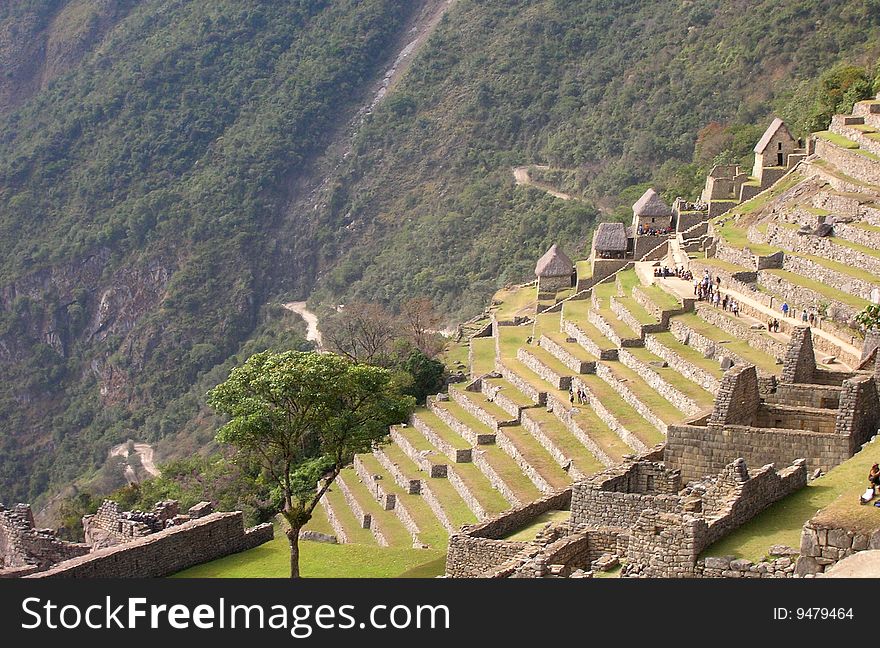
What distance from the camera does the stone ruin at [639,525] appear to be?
475 inches

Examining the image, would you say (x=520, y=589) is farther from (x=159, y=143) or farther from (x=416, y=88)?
(x=159, y=143)

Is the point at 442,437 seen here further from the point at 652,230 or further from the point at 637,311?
the point at 652,230

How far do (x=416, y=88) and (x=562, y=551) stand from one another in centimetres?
8071

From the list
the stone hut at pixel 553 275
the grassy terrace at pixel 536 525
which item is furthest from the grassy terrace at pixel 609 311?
the grassy terrace at pixel 536 525

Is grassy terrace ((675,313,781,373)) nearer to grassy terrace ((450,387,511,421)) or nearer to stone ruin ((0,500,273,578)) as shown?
grassy terrace ((450,387,511,421))

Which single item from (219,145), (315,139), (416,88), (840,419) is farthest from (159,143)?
(840,419)

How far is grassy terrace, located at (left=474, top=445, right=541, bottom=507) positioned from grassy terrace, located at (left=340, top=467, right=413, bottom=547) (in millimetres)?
2293

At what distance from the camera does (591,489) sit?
14.1 metres

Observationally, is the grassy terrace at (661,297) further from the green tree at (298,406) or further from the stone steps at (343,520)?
the green tree at (298,406)

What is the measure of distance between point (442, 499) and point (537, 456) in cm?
241

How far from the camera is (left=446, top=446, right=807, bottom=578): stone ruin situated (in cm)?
1207

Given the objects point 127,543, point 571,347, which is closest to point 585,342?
point 571,347

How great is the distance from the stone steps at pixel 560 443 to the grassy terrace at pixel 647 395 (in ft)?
4.73

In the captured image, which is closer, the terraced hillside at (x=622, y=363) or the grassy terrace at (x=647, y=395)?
the grassy terrace at (x=647, y=395)
